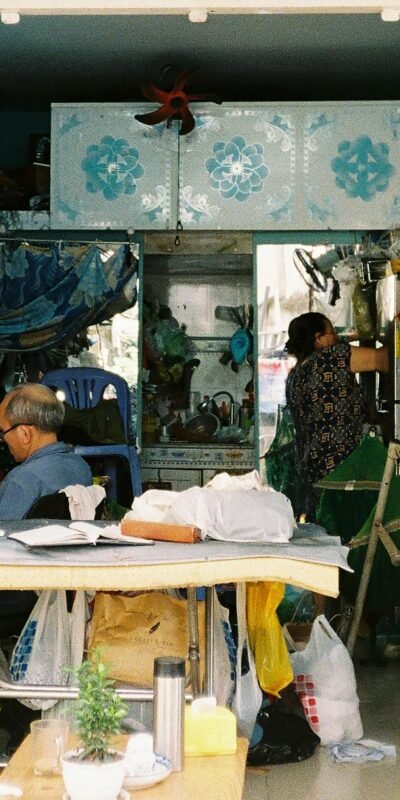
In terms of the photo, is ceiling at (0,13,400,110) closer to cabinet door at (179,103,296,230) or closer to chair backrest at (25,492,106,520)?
cabinet door at (179,103,296,230)

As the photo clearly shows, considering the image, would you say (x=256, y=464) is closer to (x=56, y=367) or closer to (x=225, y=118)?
(x=56, y=367)

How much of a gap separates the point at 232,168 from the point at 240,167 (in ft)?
0.17

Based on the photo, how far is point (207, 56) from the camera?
7.14m

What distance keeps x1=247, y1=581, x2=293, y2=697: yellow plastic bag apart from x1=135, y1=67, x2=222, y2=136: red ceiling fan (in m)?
3.94

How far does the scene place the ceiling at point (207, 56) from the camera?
6.51 m

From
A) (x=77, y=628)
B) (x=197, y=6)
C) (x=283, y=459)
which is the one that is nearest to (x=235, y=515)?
(x=77, y=628)

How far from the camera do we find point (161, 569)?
3262mm

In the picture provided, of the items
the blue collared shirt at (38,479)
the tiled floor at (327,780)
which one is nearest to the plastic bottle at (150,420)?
the blue collared shirt at (38,479)

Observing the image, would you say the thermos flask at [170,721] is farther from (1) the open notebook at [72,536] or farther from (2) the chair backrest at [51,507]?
(2) the chair backrest at [51,507]

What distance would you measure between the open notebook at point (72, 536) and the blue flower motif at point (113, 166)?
4062 millimetres

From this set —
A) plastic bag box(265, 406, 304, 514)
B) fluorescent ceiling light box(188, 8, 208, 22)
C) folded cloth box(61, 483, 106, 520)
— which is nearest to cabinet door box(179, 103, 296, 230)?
plastic bag box(265, 406, 304, 514)

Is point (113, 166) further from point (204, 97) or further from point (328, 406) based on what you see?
point (328, 406)

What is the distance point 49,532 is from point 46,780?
849 mm

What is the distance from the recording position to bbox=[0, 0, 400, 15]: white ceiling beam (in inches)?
171
